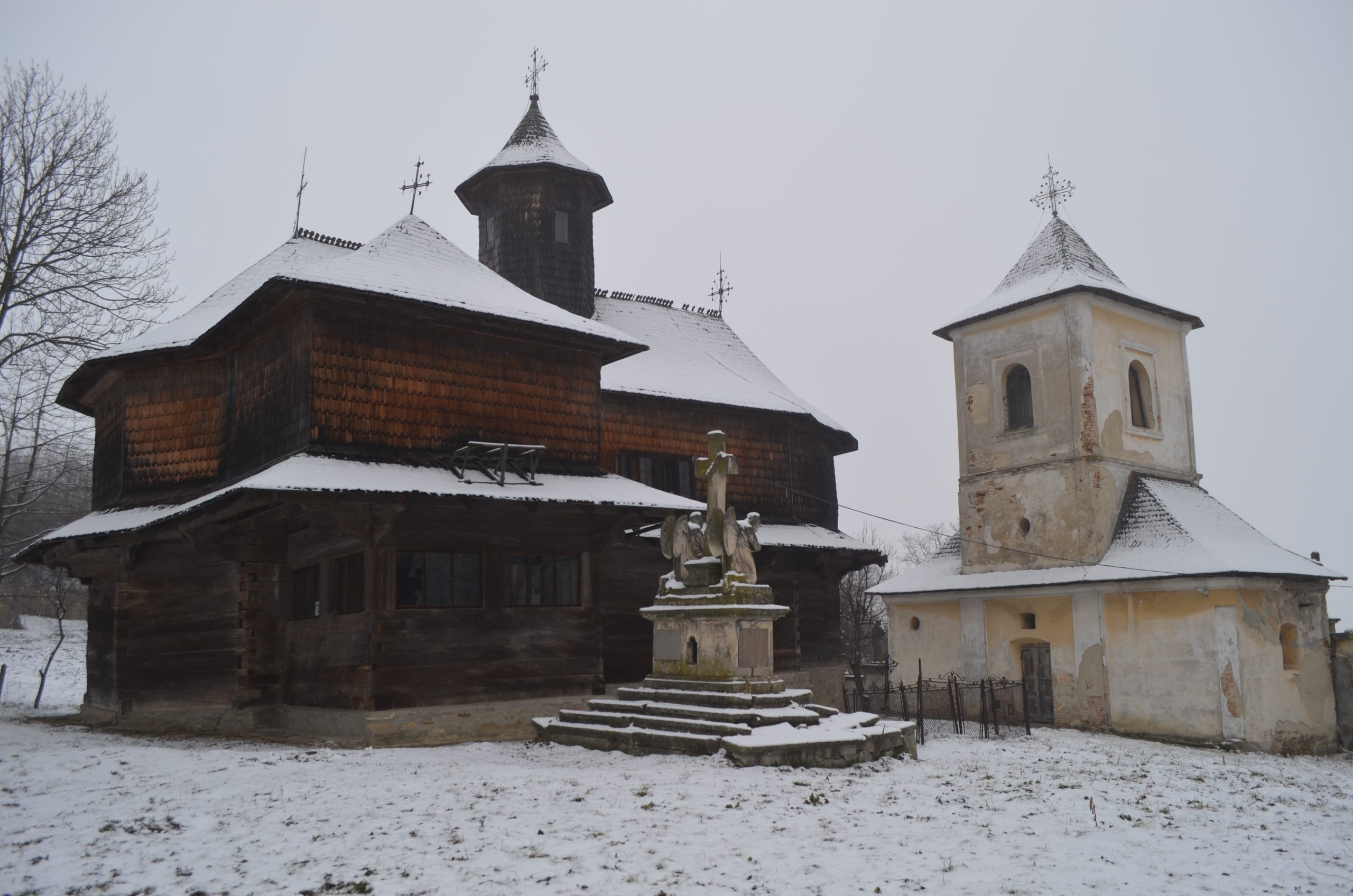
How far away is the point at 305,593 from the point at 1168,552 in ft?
53.2

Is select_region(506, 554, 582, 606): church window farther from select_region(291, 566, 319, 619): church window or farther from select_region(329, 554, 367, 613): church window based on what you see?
select_region(291, 566, 319, 619): church window

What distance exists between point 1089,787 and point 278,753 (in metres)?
9.22

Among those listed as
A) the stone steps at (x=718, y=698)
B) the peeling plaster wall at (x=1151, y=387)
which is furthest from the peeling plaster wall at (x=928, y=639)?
the stone steps at (x=718, y=698)

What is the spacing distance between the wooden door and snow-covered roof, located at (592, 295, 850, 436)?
694 cm

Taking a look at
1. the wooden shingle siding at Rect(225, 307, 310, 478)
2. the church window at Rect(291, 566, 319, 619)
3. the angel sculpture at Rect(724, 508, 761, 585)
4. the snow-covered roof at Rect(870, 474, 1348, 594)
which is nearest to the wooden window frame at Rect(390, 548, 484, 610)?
the church window at Rect(291, 566, 319, 619)

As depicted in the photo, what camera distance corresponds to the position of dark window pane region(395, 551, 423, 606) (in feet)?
46.1

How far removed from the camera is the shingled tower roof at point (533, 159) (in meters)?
23.7

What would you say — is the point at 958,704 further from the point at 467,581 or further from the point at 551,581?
the point at 467,581

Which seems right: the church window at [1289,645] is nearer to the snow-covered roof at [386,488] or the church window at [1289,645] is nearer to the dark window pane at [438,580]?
the snow-covered roof at [386,488]

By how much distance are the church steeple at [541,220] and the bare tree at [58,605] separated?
460 inches

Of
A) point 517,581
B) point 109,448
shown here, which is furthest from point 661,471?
point 109,448

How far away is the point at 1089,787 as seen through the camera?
1059cm

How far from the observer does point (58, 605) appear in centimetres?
2641

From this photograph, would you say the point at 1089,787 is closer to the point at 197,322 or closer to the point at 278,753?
the point at 278,753
